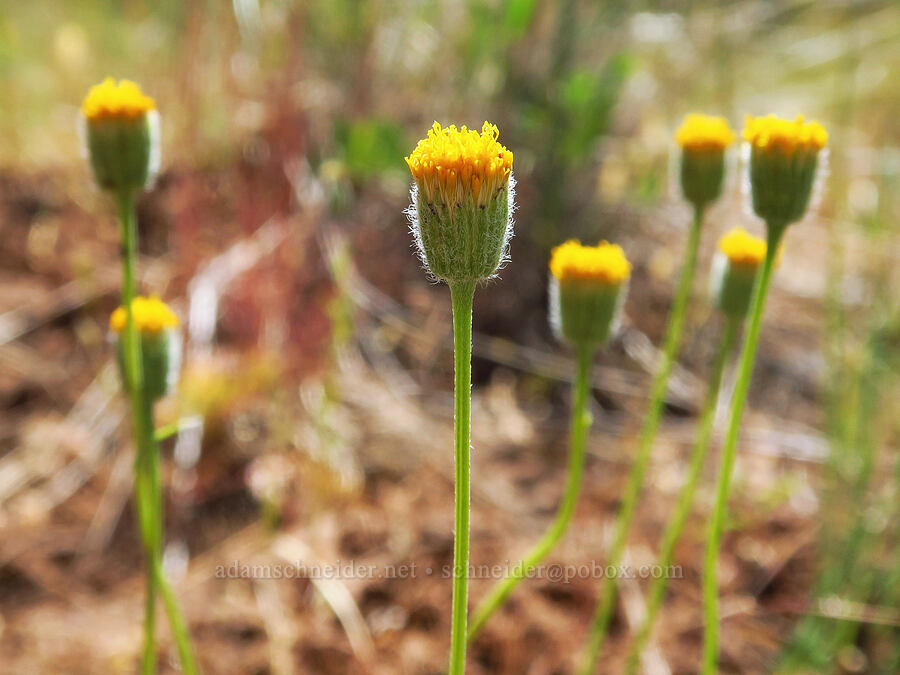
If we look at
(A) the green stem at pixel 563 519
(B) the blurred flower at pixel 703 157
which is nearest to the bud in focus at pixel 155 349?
(A) the green stem at pixel 563 519

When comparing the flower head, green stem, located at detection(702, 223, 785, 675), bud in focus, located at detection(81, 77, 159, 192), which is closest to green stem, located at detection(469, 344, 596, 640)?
green stem, located at detection(702, 223, 785, 675)

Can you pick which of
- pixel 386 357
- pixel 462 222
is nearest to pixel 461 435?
pixel 462 222

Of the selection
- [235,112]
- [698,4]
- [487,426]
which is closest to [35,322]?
[235,112]

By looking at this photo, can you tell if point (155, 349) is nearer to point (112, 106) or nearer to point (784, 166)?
point (112, 106)

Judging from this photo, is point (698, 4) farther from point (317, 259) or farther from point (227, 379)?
point (227, 379)

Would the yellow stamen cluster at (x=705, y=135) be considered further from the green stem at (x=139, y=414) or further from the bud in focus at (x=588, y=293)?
the green stem at (x=139, y=414)

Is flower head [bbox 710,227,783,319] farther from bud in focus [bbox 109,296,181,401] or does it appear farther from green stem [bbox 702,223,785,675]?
bud in focus [bbox 109,296,181,401]
